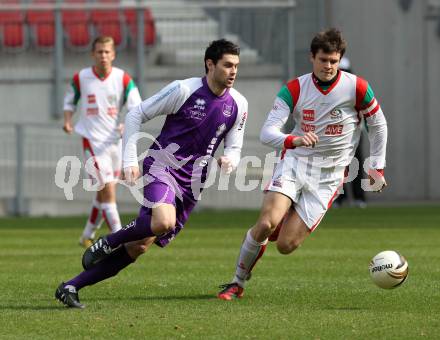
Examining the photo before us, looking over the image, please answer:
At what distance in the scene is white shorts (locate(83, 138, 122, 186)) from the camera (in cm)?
1327

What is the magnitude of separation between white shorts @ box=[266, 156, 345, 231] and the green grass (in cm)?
66

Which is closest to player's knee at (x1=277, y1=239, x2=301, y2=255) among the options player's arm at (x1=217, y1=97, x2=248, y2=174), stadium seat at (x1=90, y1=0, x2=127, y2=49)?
player's arm at (x1=217, y1=97, x2=248, y2=174)

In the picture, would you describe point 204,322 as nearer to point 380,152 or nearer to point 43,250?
point 380,152

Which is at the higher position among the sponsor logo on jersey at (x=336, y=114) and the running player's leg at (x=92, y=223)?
the sponsor logo on jersey at (x=336, y=114)

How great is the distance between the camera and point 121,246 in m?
8.34

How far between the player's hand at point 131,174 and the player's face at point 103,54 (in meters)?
5.07

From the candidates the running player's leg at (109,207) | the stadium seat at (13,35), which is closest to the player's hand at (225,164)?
the running player's leg at (109,207)

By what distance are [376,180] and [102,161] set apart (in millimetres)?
5177

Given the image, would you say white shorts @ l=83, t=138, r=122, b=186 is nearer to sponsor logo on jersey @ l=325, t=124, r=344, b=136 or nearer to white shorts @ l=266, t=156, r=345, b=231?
white shorts @ l=266, t=156, r=345, b=231

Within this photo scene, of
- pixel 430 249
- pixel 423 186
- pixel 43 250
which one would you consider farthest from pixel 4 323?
pixel 423 186

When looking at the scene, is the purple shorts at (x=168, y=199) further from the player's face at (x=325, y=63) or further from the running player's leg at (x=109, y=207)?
the running player's leg at (x=109, y=207)

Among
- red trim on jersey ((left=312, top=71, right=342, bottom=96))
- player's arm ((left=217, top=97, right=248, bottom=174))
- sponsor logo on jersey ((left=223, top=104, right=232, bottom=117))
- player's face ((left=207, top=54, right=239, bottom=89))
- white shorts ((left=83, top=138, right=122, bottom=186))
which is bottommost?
white shorts ((left=83, top=138, right=122, bottom=186))

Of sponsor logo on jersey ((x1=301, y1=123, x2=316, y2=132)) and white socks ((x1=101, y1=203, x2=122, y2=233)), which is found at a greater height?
sponsor logo on jersey ((x1=301, y1=123, x2=316, y2=132))

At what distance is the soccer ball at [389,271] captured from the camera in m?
8.42
